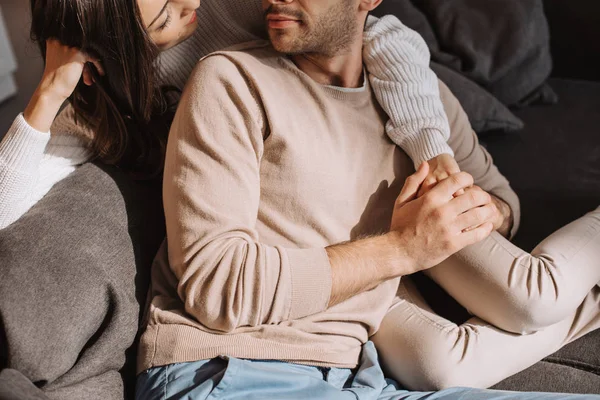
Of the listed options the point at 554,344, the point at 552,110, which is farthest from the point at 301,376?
the point at 552,110

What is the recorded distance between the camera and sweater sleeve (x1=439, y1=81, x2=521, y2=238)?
161 cm

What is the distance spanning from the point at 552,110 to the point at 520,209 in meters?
0.52

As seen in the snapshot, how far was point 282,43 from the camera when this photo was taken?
1342mm

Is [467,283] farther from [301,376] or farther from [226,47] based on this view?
[226,47]

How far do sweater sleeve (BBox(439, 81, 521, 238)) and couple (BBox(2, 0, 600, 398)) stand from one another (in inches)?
6.8

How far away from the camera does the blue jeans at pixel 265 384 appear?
1131mm

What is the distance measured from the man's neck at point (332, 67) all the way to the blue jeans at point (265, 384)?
22.6 inches

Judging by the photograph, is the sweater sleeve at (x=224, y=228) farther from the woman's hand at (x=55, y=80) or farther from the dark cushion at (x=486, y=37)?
the dark cushion at (x=486, y=37)

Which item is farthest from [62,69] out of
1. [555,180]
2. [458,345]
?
[555,180]

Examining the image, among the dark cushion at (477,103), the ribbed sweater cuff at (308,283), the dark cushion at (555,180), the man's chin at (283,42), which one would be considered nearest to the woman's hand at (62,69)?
the man's chin at (283,42)

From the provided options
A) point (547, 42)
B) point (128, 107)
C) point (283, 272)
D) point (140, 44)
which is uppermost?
point (140, 44)

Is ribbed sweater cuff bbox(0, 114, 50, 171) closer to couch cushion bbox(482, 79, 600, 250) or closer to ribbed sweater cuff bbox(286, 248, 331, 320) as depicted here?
ribbed sweater cuff bbox(286, 248, 331, 320)

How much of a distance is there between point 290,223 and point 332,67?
0.34m

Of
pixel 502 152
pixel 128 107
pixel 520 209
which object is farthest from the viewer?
pixel 502 152
